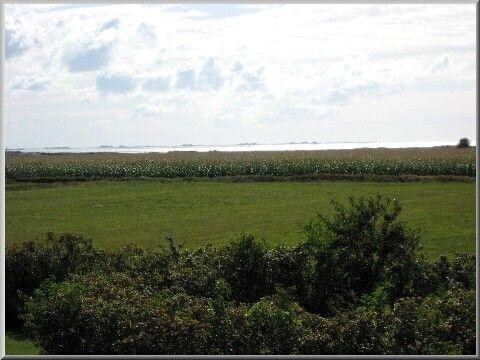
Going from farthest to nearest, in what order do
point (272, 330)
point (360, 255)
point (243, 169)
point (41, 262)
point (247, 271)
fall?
point (243, 169)
point (41, 262)
point (247, 271)
point (360, 255)
point (272, 330)

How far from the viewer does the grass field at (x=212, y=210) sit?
54.9 feet

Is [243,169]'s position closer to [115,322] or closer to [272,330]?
[115,322]

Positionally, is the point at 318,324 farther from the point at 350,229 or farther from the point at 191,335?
the point at 350,229

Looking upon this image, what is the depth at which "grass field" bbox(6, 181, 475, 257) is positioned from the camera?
16734 mm

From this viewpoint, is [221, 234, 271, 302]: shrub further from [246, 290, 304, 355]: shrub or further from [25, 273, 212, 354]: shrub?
[246, 290, 304, 355]: shrub

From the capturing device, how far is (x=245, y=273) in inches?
268

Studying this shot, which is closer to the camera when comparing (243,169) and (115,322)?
(115,322)

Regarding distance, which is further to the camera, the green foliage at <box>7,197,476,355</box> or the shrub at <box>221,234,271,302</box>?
the shrub at <box>221,234,271,302</box>

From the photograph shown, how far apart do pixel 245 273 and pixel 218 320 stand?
1.94m

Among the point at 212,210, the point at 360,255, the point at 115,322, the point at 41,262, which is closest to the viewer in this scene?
the point at 115,322

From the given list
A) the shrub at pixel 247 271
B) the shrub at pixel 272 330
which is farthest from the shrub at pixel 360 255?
the shrub at pixel 272 330

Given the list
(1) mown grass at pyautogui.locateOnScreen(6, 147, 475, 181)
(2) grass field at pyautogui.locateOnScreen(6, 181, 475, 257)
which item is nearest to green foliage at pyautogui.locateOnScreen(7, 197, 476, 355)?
(2) grass field at pyautogui.locateOnScreen(6, 181, 475, 257)

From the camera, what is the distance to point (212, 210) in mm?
21578

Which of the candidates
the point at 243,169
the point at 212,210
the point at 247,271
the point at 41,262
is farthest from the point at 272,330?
the point at 243,169
